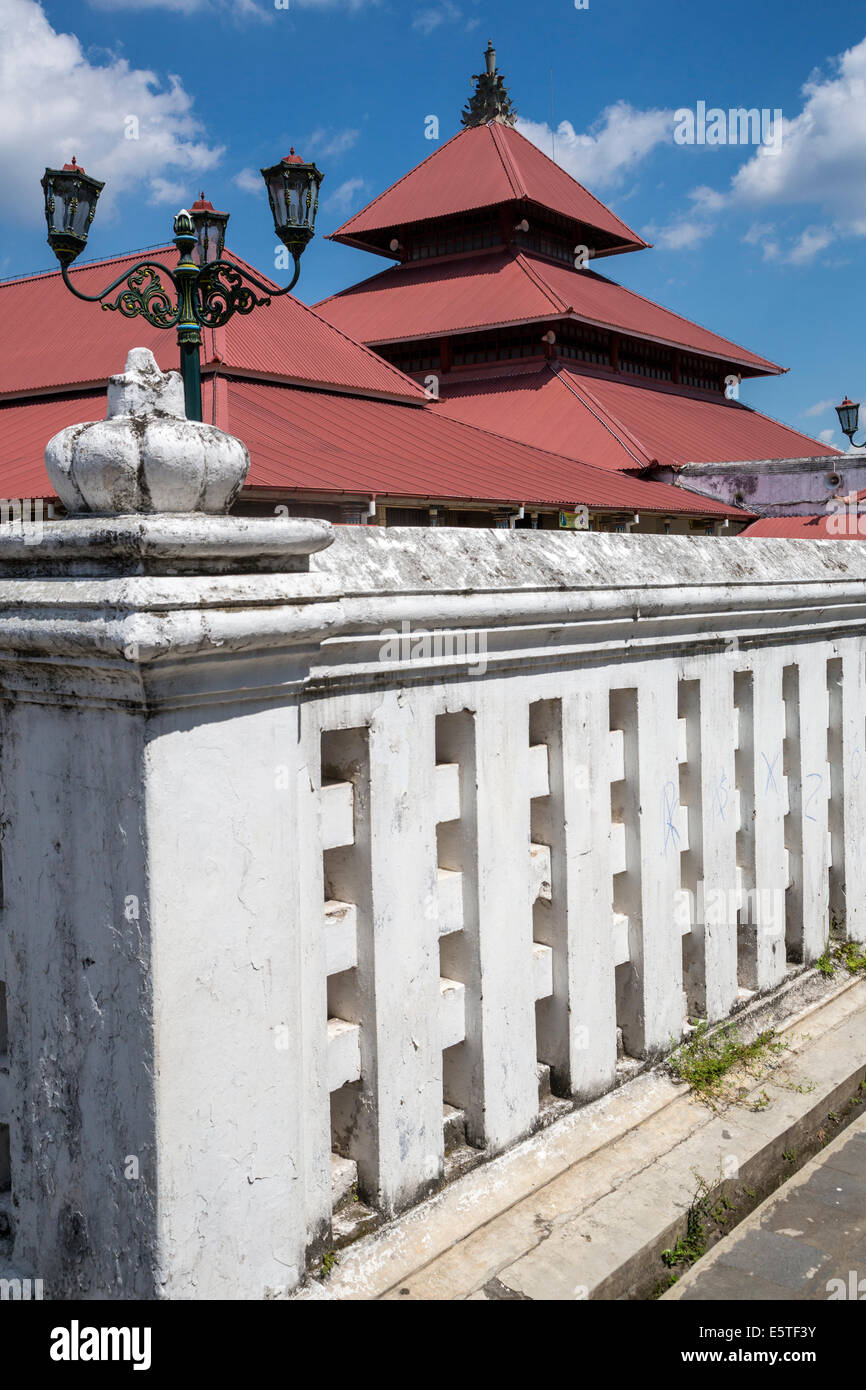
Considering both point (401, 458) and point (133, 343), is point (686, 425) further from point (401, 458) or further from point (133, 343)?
point (133, 343)

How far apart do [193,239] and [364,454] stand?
6211 millimetres

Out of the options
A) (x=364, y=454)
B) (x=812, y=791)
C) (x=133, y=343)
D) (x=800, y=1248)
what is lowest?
(x=800, y=1248)

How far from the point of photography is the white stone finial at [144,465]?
2084mm

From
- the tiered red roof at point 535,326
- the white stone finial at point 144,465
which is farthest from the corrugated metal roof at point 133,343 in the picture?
the white stone finial at point 144,465

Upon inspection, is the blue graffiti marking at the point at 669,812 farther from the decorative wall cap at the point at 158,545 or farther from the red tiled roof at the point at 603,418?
the red tiled roof at the point at 603,418

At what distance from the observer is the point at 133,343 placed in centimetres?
1623

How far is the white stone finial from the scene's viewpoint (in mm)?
2084

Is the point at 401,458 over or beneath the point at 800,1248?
over

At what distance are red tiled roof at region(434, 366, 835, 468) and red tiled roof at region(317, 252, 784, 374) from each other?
3.79 ft

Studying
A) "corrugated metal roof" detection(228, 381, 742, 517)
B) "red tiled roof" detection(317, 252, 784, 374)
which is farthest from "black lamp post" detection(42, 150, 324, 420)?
"red tiled roof" detection(317, 252, 784, 374)

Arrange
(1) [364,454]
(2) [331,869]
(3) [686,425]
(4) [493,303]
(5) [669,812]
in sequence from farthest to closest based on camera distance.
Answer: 1. (3) [686,425]
2. (4) [493,303]
3. (1) [364,454]
4. (5) [669,812]
5. (2) [331,869]

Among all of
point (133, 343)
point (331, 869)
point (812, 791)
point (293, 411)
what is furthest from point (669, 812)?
point (133, 343)

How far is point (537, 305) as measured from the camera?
2141 cm
